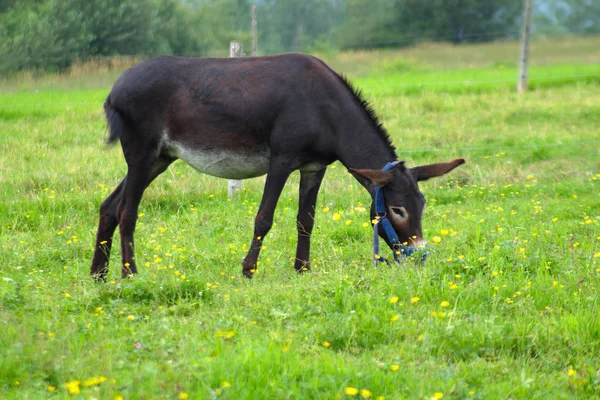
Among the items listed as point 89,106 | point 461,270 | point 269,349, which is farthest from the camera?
point 89,106

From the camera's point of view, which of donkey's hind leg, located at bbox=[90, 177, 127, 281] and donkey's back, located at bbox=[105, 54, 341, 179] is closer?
donkey's back, located at bbox=[105, 54, 341, 179]

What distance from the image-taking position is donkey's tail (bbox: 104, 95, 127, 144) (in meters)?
6.45

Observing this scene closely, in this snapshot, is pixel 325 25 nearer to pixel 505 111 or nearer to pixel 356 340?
pixel 505 111

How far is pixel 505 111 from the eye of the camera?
44.9 ft

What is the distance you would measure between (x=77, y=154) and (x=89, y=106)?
3157 mm

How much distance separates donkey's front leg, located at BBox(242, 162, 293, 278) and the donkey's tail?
131cm

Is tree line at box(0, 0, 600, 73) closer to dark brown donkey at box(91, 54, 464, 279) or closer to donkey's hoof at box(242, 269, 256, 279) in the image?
dark brown donkey at box(91, 54, 464, 279)

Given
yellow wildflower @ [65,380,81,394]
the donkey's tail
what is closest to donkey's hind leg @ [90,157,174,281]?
the donkey's tail

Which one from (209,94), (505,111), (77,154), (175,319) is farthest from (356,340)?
(505,111)

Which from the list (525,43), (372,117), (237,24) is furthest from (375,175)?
(237,24)

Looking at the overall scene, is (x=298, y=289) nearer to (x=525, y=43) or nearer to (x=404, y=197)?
(x=404, y=197)

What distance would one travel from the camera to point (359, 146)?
6.38m

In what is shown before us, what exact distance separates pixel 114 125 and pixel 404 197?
8.18 ft

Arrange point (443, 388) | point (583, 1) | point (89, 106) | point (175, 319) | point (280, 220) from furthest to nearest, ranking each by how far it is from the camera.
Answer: point (583, 1), point (89, 106), point (280, 220), point (175, 319), point (443, 388)
